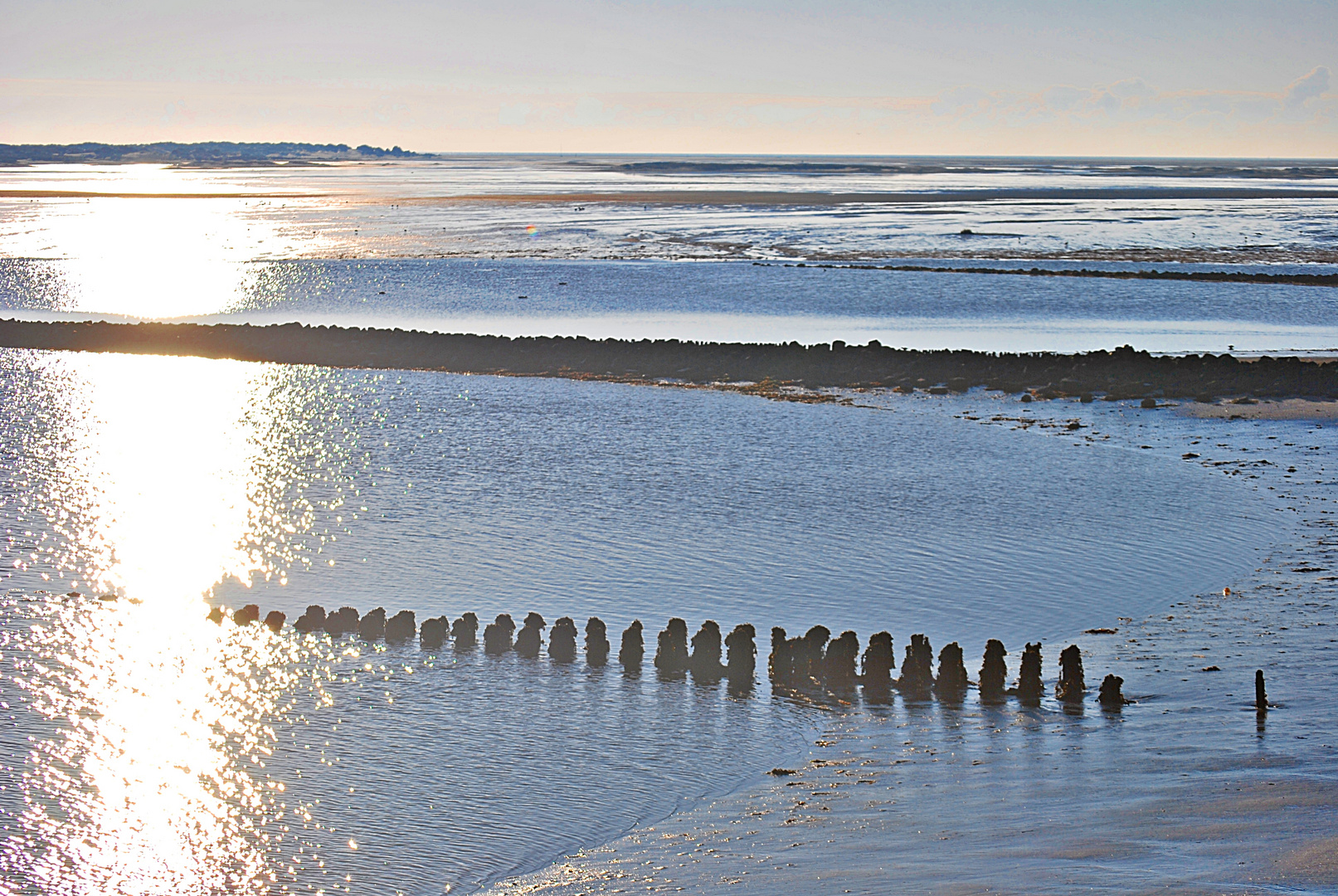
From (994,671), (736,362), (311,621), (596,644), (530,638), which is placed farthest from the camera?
(736,362)

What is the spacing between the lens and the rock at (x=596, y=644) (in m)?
13.4

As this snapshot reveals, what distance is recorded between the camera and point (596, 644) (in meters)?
13.4

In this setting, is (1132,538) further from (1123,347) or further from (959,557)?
(1123,347)

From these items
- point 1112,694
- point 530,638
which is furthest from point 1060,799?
point 530,638

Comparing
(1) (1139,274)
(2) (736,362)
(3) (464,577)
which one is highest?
(1) (1139,274)

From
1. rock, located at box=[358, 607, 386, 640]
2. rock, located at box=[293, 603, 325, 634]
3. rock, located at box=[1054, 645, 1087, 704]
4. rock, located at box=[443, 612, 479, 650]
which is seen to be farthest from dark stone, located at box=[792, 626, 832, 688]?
rock, located at box=[293, 603, 325, 634]

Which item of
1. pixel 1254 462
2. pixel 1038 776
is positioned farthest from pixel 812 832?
A: pixel 1254 462

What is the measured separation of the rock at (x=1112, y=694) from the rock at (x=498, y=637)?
5807mm

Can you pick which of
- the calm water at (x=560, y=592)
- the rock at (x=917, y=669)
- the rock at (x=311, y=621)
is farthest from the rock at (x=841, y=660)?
the rock at (x=311, y=621)

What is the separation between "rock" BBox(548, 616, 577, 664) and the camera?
13492mm

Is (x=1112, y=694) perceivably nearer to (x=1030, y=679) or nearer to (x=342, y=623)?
(x=1030, y=679)

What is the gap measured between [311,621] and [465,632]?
1.83 meters

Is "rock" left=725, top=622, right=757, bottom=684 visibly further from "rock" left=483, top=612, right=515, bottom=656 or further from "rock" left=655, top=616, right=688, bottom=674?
"rock" left=483, top=612, right=515, bottom=656

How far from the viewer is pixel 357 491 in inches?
835
